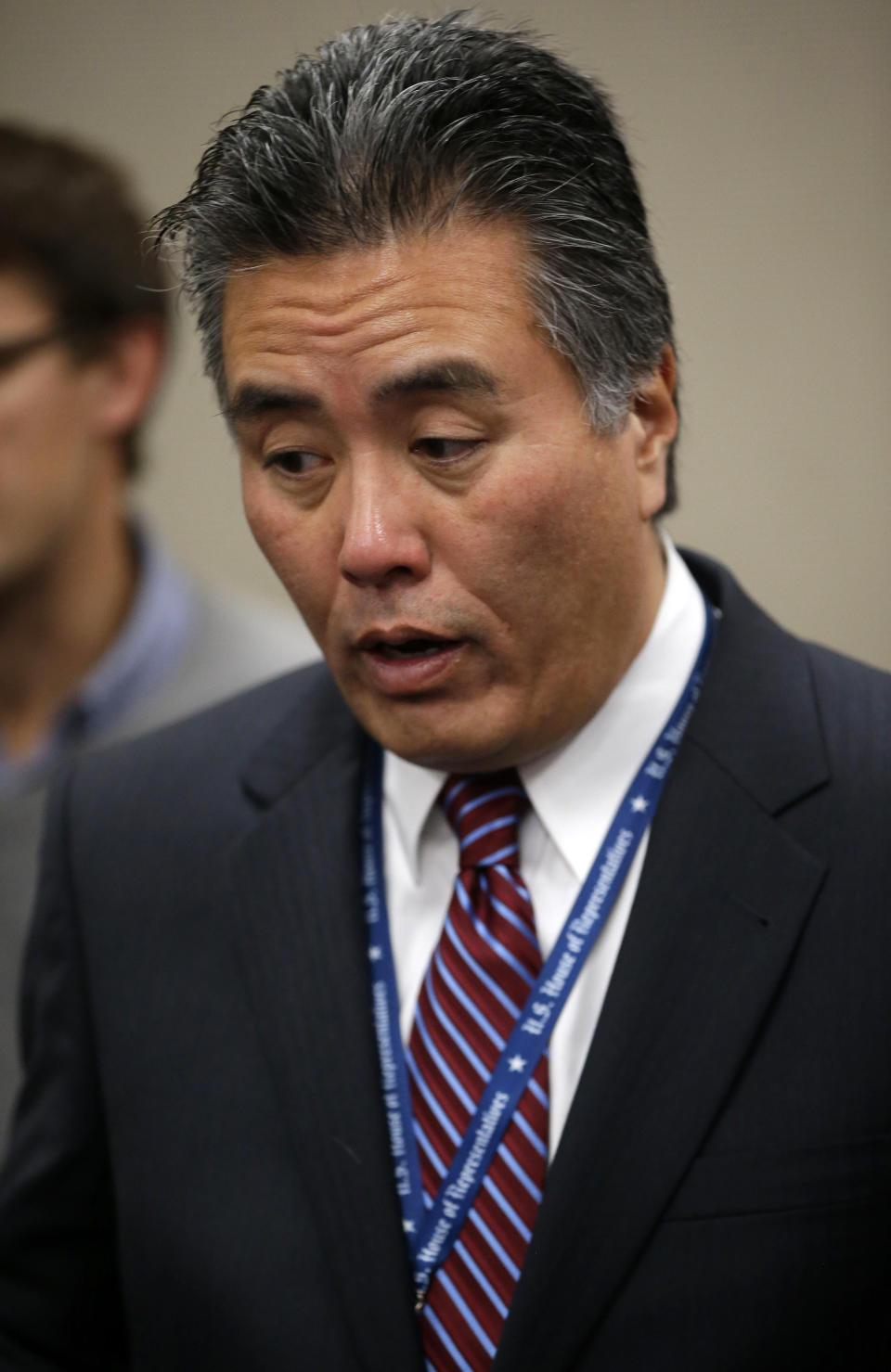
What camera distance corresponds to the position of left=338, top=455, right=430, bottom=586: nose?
118cm

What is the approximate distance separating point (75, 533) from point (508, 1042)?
4.86 ft

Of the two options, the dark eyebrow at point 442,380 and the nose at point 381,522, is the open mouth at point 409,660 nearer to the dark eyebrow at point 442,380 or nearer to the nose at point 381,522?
the nose at point 381,522

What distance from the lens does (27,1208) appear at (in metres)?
1.53

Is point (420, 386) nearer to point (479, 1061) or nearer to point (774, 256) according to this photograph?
point (479, 1061)

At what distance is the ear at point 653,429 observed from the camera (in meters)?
1.31

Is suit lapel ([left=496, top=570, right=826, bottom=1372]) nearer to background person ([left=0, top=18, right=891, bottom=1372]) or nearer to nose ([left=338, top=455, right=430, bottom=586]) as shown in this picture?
background person ([left=0, top=18, right=891, bottom=1372])

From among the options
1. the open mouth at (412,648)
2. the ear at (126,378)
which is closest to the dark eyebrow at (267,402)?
the open mouth at (412,648)

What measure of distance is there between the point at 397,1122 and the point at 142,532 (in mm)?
1532

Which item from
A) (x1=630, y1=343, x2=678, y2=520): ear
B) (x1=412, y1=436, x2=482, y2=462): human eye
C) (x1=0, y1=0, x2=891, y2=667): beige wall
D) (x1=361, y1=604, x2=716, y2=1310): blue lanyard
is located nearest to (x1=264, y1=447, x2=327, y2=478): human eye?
(x1=412, y1=436, x2=482, y2=462): human eye

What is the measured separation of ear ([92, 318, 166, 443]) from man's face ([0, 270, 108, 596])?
0.04 meters

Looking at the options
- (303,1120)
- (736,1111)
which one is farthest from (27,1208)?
(736,1111)

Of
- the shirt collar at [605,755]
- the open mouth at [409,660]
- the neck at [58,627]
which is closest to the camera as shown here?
the open mouth at [409,660]

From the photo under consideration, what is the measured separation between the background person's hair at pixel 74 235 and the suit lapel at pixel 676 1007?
1.51m

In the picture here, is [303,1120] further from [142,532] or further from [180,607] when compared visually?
[142,532]
